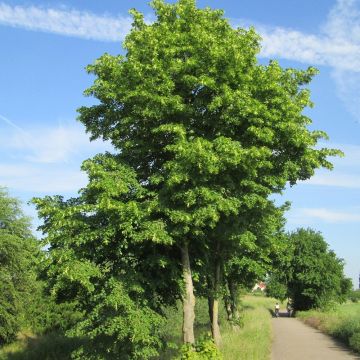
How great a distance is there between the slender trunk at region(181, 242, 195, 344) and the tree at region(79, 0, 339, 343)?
3 centimetres

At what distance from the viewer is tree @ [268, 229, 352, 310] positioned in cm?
5928

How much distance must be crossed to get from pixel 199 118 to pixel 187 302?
5345mm

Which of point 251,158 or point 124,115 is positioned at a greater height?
point 124,115

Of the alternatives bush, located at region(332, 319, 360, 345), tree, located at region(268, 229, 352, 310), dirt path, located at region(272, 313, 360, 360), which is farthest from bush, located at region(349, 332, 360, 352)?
tree, located at region(268, 229, 352, 310)

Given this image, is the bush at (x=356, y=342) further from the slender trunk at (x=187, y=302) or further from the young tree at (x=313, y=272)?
the young tree at (x=313, y=272)

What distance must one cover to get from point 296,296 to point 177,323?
3590cm

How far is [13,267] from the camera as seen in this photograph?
3044 cm

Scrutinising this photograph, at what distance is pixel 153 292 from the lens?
1467cm

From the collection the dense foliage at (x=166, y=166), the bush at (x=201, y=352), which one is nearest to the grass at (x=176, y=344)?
the bush at (x=201, y=352)

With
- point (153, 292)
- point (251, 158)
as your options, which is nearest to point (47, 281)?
point (153, 292)

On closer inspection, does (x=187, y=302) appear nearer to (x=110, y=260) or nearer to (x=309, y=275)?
(x=110, y=260)

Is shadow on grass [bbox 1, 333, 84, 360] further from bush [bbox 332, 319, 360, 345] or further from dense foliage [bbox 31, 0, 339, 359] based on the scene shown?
bush [bbox 332, 319, 360, 345]

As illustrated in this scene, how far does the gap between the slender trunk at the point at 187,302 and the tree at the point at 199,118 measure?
0.10 ft

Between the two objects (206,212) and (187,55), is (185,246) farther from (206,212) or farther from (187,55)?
(187,55)
